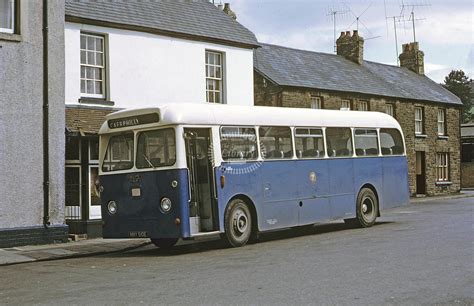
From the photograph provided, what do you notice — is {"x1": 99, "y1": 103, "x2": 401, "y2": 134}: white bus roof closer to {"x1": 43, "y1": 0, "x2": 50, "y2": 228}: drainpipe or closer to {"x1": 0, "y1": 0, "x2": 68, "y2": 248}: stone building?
{"x1": 43, "y1": 0, "x2": 50, "y2": 228}: drainpipe

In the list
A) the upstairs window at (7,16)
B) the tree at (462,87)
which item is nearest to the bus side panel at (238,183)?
the upstairs window at (7,16)

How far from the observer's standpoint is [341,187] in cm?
1662

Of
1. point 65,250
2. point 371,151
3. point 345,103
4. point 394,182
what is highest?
point 345,103

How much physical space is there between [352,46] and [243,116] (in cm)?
2336

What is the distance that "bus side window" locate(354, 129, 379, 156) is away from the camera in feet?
56.5

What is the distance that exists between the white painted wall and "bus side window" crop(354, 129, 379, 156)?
5.43 metres

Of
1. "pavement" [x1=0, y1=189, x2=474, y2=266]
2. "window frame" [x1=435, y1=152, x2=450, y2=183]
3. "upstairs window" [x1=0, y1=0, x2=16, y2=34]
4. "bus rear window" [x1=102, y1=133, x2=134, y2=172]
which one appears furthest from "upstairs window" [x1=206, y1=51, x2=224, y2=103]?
"window frame" [x1=435, y1=152, x2=450, y2=183]

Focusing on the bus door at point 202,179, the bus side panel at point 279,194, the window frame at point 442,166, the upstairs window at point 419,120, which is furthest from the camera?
the window frame at point 442,166

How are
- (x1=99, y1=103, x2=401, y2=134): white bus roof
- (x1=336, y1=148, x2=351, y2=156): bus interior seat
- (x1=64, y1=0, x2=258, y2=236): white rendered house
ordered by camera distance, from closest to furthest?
(x1=99, y1=103, x2=401, y2=134): white bus roof → (x1=336, y1=148, x2=351, y2=156): bus interior seat → (x1=64, y1=0, x2=258, y2=236): white rendered house

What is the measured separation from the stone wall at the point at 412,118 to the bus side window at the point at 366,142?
9.96m

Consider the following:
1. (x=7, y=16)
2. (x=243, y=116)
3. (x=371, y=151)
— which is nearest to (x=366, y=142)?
(x=371, y=151)

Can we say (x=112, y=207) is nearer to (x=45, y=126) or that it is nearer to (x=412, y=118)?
(x=45, y=126)

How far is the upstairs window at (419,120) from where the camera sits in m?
36.0

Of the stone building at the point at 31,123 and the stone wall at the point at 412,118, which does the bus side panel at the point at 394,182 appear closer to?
the stone building at the point at 31,123
